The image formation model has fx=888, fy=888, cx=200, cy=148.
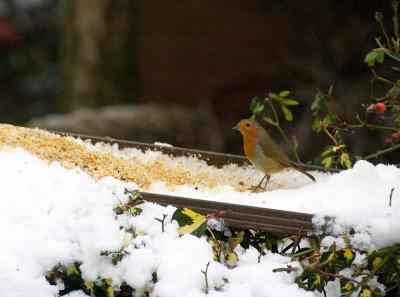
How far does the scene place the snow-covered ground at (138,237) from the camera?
1.91m

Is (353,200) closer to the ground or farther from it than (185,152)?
closer to the ground

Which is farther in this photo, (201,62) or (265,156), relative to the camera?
(201,62)

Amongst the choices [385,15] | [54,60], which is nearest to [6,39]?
[54,60]

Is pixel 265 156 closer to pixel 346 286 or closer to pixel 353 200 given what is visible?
pixel 353 200

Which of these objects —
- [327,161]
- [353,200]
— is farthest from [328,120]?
[353,200]

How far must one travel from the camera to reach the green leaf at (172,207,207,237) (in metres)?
1.97

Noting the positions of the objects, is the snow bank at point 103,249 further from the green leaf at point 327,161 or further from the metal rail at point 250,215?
the green leaf at point 327,161

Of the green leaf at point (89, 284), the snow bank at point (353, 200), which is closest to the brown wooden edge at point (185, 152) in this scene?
the snow bank at point (353, 200)

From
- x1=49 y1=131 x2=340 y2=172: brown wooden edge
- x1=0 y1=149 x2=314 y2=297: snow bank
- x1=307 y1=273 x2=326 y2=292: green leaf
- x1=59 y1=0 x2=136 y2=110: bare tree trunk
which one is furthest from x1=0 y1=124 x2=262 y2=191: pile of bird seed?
x1=59 y1=0 x2=136 y2=110: bare tree trunk

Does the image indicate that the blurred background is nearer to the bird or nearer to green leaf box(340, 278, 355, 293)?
the bird

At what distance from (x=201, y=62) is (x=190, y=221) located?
433cm

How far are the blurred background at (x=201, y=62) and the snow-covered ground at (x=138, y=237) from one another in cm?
321

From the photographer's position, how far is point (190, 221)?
6.49 feet

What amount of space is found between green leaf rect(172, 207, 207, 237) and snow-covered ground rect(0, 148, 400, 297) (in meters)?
0.03
